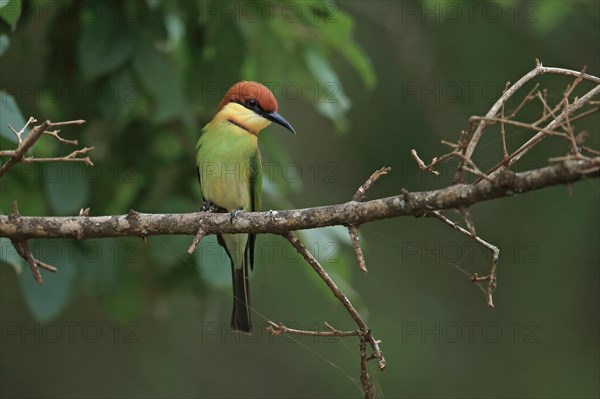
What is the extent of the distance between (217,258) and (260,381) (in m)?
3.70

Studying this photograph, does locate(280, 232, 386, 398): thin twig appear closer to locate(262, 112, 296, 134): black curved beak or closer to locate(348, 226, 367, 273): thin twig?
locate(348, 226, 367, 273): thin twig

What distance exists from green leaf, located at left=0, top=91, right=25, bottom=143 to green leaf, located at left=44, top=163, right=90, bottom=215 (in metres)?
0.48

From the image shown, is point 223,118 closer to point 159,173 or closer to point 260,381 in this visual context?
point 159,173

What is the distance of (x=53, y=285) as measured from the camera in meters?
2.93

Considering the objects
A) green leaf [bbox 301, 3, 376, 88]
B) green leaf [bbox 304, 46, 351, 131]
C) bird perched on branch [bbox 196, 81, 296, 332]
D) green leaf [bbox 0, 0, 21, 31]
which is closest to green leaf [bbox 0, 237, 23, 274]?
green leaf [bbox 0, 0, 21, 31]

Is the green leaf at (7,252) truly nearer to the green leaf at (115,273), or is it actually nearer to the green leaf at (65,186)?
the green leaf at (65,186)

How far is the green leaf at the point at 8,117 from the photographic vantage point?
8.14 ft

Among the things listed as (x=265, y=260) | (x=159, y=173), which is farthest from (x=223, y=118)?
(x=265, y=260)

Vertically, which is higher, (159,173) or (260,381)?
(159,173)

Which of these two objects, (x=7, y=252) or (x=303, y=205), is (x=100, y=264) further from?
(x=303, y=205)

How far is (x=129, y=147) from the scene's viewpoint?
347 cm

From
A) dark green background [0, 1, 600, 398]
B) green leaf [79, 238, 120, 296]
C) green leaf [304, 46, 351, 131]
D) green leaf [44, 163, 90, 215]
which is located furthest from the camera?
green leaf [304, 46, 351, 131]

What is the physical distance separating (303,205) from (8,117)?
3819mm

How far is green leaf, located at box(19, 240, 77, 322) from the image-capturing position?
2.89 metres
